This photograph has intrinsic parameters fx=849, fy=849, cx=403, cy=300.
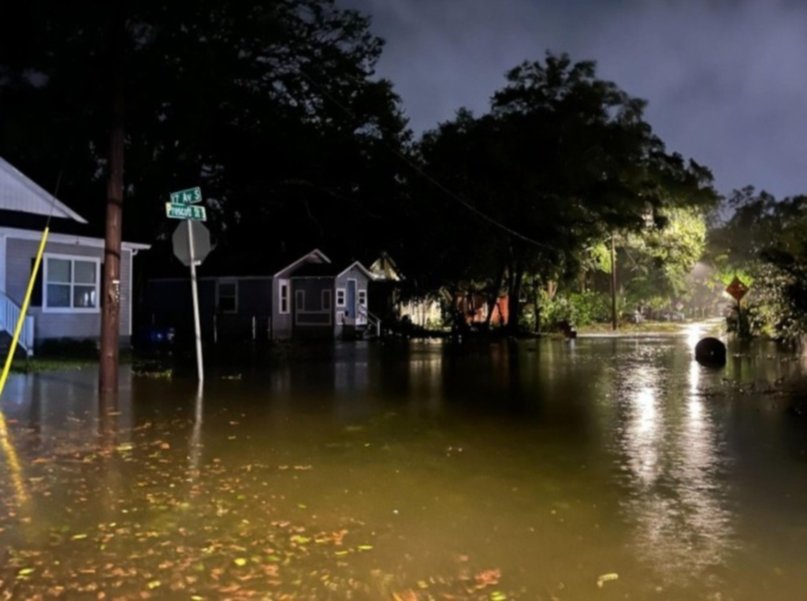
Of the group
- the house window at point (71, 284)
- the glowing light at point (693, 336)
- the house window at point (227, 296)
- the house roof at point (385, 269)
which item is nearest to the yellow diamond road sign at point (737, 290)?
the glowing light at point (693, 336)

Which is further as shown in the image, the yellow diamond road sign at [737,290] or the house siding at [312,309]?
the house siding at [312,309]

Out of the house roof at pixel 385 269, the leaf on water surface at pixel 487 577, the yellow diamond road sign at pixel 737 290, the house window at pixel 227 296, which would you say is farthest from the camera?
the house roof at pixel 385 269

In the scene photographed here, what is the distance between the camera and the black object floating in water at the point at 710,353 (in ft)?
80.3

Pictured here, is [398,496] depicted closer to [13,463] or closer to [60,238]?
[13,463]

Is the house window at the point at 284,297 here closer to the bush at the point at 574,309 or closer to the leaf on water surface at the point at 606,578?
the bush at the point at 574,309

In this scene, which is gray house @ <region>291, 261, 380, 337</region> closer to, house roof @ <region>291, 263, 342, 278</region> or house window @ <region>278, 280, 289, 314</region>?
house roof @ <region>291, 263, 342, 278</region>

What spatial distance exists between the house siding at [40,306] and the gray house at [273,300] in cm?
1304

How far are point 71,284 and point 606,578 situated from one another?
22548mm

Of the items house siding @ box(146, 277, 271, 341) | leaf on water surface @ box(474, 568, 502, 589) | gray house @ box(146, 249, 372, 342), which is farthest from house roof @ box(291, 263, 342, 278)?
leaf on water surface @ box(474, 568, 502, 589)

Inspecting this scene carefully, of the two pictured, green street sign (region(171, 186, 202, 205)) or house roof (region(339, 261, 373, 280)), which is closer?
green street sign (region(171, 186, 202, 205))

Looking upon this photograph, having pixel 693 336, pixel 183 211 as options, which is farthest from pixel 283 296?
pixel 183 211

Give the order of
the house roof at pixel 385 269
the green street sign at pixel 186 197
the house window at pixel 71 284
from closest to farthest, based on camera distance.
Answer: the green street sign at pixel 186 197
the house window at pixel 71 284
the house roof at pixel 385 269

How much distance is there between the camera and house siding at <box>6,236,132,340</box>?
22781 mm

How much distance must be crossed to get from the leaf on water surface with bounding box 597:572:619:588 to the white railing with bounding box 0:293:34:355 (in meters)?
18.1
